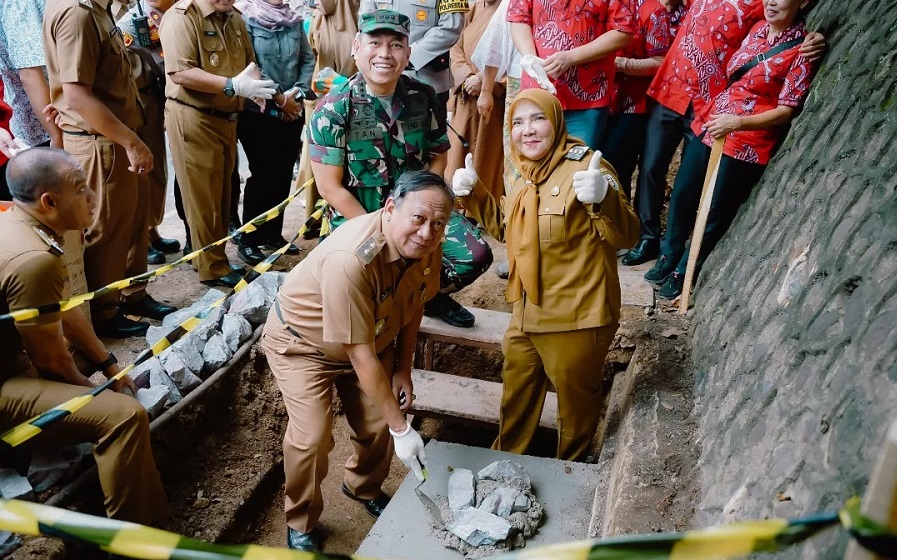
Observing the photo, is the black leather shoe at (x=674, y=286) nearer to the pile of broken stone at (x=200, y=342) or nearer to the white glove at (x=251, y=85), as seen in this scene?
the pile of broken stone at (x=200, y=342)

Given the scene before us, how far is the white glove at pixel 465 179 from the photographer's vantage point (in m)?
2.82

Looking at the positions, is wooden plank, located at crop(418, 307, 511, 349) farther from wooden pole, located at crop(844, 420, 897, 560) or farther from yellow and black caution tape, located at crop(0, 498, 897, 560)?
wooden pole, located at crop(844, 420, 897, 560)

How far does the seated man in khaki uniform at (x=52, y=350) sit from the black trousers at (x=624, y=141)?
314 centimetres

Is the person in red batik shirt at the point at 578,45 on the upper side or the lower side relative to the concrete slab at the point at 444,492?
upper

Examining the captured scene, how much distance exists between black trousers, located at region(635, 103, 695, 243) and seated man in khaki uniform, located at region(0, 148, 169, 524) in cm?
A: 315

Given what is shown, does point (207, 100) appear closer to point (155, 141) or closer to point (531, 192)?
point (155, 141)

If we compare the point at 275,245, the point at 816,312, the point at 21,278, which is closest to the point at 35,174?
the point at 21,278

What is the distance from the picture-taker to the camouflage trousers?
3408 millimetres

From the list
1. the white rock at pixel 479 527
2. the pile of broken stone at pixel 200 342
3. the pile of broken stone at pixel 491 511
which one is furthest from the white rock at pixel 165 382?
the white rock at pixel 479 527

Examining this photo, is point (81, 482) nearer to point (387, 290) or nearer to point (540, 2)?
point (387, 290)

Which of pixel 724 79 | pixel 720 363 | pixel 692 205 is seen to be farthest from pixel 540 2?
pixel 720 363

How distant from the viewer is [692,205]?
3.84 metres

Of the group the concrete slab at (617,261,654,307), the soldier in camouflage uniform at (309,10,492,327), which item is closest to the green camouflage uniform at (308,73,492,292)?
the soldier in camouflage uniform at (309,10,492,327)

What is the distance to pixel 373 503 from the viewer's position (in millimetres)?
3287
